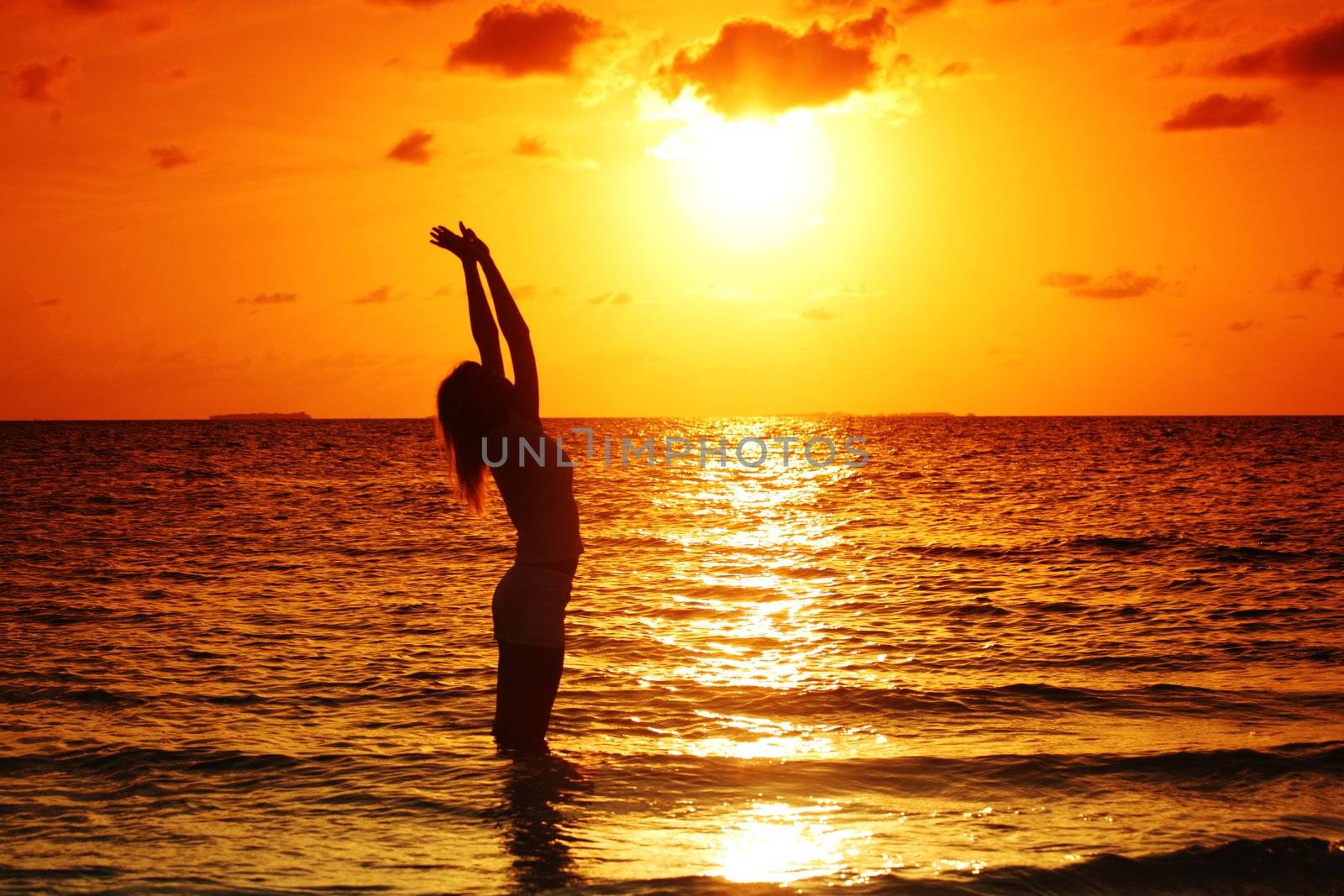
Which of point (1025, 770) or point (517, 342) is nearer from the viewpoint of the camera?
point (517, 342)

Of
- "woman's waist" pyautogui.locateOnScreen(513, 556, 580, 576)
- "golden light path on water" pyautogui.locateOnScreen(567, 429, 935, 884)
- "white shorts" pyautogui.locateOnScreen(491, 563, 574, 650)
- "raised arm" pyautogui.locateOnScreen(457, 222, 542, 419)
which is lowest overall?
"golden light path on water" pyautogui.locateOnScreen(567, 429, 935, 884)

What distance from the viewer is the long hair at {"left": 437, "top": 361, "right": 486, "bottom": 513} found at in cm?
619

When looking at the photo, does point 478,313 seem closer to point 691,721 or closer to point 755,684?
point 691,721

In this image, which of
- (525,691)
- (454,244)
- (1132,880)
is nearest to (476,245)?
(454,244)

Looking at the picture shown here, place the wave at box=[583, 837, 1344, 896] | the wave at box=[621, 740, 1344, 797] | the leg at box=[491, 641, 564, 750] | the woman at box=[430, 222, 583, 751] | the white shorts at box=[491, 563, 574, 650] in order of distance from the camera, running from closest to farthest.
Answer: the wave at box=[583, 837, 1344, 896]
the woman at box=[430, 222, 583, 751]
the white shorts at box=[491, 563, 574, 650]
the leg at box=[491, 641, 564, 750]
the wave at box=[621, 740, 1344, 797]

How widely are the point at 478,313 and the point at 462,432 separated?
689mm

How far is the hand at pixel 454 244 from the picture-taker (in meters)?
6.24

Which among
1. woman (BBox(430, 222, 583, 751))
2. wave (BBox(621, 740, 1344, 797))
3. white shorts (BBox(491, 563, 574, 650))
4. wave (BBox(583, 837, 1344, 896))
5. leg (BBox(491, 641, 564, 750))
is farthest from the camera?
wave (BBox(621, 740, 1344, 797))

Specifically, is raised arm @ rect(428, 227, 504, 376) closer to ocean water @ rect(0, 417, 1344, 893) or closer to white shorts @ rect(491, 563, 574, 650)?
white shorts @ rect(491, 563, 574, 650)

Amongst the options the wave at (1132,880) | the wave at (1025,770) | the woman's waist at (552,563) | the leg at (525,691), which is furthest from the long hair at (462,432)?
the wave at (1025,770)

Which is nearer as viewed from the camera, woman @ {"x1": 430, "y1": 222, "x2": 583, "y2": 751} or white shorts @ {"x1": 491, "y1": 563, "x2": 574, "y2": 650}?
woman @ {"x1": 430, "y1": 222, "x2": 583, "y2": 751}

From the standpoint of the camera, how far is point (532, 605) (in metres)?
6.32

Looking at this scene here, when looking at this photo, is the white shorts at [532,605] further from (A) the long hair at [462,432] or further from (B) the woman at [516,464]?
(A) the long hair at [462,432]

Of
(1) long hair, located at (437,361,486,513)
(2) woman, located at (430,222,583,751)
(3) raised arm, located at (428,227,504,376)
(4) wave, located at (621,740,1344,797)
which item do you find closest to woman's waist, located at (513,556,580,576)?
(2) woman, located at (430,222,583,751)
